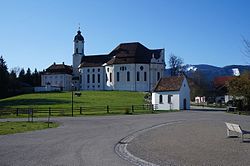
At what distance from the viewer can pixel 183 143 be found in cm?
1769

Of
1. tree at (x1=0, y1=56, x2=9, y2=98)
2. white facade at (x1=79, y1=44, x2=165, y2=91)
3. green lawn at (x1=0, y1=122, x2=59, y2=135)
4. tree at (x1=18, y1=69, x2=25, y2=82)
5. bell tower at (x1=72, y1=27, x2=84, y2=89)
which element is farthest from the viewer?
tree at (x1=18, y1=69, x2=25, y2=82)

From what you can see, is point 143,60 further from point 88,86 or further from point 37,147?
point 37,147

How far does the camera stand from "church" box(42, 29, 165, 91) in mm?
110250

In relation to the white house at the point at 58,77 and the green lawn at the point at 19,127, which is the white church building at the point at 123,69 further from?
the green lawn at the point at 19,127

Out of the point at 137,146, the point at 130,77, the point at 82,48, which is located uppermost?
the point at 82,48

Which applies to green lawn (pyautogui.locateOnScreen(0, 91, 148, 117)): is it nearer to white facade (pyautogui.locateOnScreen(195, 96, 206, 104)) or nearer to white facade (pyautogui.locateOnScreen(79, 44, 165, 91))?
white facade (pyautogui.locateOnScreen(195, 96, 206, 104))

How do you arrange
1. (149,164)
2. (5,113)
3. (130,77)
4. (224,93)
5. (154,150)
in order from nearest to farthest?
(149,164)
(154,150)
(5,113)
(224,93)
(130,77)

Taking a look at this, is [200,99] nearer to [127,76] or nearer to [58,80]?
[127,76]

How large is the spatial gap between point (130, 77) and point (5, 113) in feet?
209

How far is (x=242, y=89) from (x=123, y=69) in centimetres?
6019

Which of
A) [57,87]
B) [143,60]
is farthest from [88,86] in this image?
[143,60]

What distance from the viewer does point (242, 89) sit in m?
54.6

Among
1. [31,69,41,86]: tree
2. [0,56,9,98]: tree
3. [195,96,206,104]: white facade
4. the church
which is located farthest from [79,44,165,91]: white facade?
[31,69,41,86]: tree

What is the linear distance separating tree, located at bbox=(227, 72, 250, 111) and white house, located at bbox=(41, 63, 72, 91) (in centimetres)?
7367
